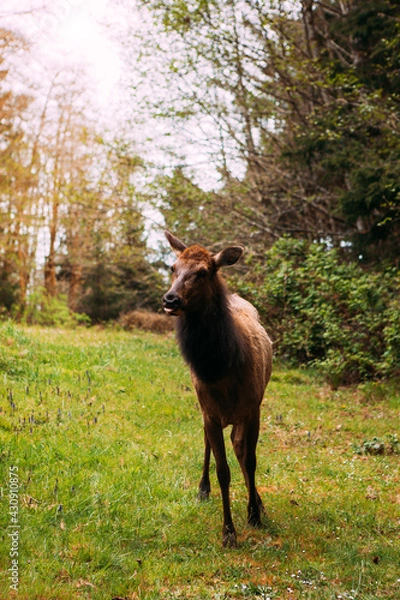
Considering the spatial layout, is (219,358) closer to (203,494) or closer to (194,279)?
(194,279)

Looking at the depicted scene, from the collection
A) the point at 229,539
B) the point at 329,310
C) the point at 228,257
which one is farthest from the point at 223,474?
the point at 329,310

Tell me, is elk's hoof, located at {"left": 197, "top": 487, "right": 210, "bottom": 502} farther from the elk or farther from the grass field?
the elk

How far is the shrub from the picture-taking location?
70.6 ft

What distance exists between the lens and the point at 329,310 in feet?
39.8

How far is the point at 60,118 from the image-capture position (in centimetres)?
2364

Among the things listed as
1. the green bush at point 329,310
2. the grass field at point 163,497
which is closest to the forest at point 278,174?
the green bush at point 329,310

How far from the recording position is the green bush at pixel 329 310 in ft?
36.8

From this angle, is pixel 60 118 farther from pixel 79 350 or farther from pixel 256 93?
pixel 79 350

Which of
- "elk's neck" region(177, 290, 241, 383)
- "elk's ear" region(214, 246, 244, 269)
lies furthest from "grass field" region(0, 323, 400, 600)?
"elk's ear" region(214, 246, 244, 269)

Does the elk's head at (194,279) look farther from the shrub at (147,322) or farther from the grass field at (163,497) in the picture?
the shrub at (147,322)

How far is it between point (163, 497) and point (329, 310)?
7992 mm

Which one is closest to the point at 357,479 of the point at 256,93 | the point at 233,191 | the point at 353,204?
the point at 353,204

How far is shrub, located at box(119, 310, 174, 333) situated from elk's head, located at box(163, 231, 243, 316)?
16631 mm

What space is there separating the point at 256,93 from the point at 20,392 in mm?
12367
